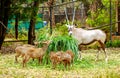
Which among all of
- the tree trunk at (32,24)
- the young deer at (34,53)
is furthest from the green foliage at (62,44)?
the tree trunk at (32,24)

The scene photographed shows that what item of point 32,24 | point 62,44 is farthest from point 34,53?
point 32,24

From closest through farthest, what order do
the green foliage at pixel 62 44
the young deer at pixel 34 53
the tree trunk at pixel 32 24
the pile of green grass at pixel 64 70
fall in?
the pile of green grass at pixel 64 70 → the young deer at pixel 34 53 → the green foliage at pixel 62 44 → the tree trunk at pixel 32 24

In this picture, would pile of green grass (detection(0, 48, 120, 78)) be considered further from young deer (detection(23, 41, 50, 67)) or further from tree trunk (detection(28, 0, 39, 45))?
tree trunk (detection(28, 0, 39, 45))

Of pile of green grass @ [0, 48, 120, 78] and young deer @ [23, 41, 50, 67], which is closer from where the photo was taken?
pile of green grass @ [0, 48, 120, 78]

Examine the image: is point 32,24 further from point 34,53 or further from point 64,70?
point 64,70

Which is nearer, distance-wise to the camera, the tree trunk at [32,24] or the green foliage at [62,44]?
the green foliage at [62,44]

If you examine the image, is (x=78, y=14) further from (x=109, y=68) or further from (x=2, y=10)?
(x=109, y=68)

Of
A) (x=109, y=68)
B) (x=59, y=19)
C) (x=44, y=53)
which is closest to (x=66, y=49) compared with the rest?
(x=44, y=53)

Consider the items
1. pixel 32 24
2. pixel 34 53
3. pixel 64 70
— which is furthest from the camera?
pixel 32 24

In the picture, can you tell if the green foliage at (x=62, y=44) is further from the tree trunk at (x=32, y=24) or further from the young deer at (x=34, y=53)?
the tree trunk at (x=32, y=24)

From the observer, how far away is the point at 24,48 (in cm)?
997

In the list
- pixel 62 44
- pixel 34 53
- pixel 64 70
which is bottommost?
pixel 64 70

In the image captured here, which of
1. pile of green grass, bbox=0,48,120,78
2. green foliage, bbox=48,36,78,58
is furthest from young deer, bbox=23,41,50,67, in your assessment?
green foliage, bbox=48,36,78,58

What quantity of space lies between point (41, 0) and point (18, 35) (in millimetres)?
4766
